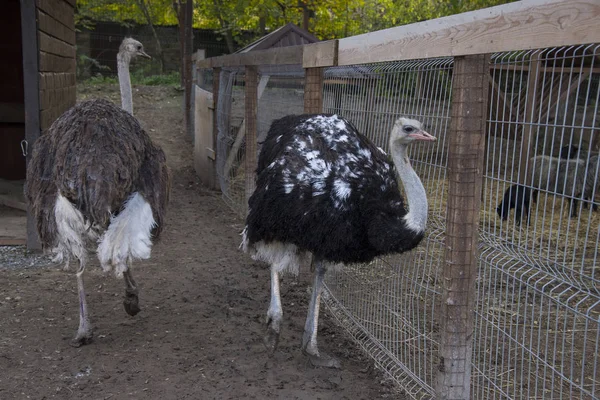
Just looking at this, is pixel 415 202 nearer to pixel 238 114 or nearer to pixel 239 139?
pixel 239 139

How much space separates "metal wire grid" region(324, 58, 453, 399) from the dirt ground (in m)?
0.17

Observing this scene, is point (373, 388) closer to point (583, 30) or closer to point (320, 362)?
point (320, 362)

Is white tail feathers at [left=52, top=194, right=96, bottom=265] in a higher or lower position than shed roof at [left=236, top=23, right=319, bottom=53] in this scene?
lower

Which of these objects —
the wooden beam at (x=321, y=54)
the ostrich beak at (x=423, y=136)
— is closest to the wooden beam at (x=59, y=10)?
the wooden beam at (x=321, y=54)

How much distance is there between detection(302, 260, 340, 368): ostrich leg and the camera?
12.0ft

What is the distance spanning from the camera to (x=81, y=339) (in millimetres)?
3859

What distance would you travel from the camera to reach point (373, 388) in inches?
134

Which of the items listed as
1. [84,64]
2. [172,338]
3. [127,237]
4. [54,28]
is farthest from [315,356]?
[84,64]

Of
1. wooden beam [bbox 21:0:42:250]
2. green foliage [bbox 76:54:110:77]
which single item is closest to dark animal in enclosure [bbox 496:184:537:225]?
wooden beam [bbox 21:0:42:250]

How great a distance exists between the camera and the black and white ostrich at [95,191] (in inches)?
143

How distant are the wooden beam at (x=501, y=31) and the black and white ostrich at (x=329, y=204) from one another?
41cm

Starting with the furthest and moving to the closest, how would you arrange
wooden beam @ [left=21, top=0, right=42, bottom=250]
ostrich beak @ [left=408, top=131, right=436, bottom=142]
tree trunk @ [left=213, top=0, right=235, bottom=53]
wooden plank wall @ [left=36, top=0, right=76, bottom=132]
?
tree trunk @ [left=213, top=0, right=235, bottom=53] → wooden plank wall @ [left=36, top=0, right=76, bottom=132] → wooden beam @ [left=21, top=0, right=42, bottom=250] → ostrich beak @ [left=408, top=131, right=436, bottom=142]

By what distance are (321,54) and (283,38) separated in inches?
209

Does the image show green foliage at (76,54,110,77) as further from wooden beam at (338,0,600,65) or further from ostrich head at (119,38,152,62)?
wooden beam at (338,0,600,65)
